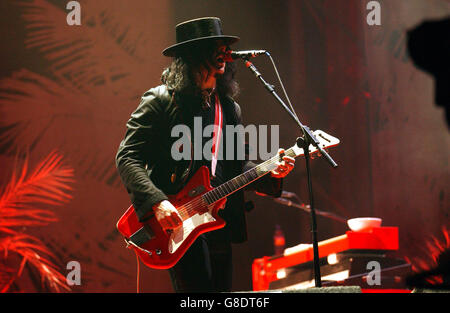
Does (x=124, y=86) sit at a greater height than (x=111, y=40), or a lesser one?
lesser

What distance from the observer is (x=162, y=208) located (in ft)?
7.84

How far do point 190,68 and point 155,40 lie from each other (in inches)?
64.9

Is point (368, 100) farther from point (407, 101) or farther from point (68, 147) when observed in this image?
point (68, 147)

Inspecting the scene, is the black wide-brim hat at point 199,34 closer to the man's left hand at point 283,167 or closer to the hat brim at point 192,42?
the hat brim at point 192,42

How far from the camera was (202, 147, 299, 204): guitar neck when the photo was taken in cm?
260

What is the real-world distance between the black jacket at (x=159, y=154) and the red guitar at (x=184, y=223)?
67 millimetres

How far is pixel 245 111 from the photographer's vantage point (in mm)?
4512

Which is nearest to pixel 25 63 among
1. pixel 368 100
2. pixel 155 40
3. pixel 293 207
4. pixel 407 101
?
pixel 155 40

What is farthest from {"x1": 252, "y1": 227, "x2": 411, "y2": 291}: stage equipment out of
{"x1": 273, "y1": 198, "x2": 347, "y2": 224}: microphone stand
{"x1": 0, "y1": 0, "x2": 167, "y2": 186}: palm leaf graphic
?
{"x1": 0, "y1": 0, "x2": 167, "y2": 186}: palm leaf graphic

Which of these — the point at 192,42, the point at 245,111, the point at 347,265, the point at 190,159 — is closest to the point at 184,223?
the point at 190,159

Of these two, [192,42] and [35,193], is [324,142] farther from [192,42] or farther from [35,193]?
[35,193]

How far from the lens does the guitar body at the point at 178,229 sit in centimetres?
245

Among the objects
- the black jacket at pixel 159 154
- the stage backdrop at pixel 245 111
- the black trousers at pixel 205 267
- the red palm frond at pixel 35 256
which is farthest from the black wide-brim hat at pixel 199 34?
the red palm frond at pixel 35 256

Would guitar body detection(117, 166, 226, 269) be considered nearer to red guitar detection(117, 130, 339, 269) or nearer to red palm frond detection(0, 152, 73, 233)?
red guitar detection(117, 130, 339, 269)
